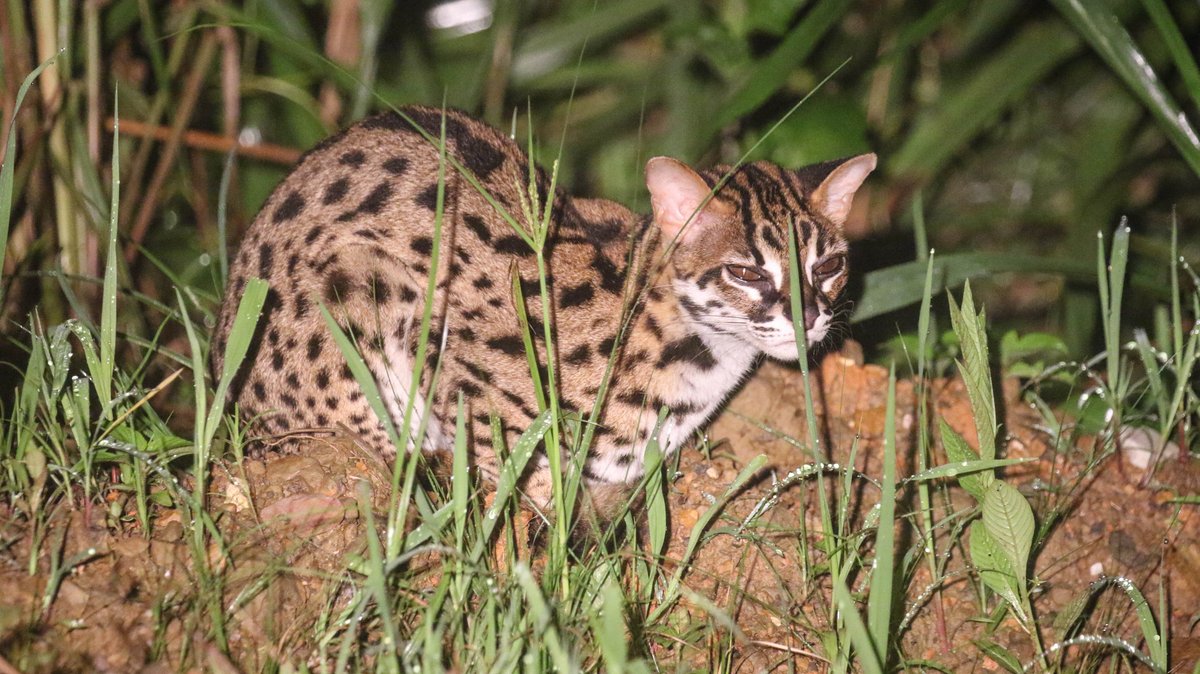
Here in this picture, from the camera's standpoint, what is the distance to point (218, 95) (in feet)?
21.5

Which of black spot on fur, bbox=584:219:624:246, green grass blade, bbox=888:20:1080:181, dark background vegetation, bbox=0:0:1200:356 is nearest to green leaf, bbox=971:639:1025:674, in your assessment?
dark background vegetation, bbox=0:0:1200:356

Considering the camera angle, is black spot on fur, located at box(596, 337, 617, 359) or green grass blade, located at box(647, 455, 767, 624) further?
black spot on fur, located at box(596, 337, 617, 359)

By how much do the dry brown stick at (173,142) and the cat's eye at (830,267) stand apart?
11.7 feet

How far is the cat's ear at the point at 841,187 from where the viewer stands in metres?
3.77

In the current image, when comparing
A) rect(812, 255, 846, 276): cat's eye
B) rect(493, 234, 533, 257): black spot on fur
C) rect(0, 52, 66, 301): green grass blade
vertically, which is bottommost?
rect(812, 255, 846, 276): cat's eye

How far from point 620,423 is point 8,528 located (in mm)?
1826

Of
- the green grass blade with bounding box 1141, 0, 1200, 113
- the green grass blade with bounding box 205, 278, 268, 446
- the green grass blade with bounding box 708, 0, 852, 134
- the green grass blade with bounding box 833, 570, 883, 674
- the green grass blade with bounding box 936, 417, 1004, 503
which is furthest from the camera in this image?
the green grass blade with bounding box 708, 0, 852, 134

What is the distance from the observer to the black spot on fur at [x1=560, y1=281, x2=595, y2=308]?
390 cm

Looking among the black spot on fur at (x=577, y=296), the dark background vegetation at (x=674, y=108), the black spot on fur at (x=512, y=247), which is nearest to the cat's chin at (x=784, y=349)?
the black spot on fur at (x=577, y=296)

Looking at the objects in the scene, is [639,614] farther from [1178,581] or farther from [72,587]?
[1178,581]

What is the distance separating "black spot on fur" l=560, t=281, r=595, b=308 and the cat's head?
11.6 inches

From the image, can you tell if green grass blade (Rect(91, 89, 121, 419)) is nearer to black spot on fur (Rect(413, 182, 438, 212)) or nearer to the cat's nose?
black spot on fur (Rect(413, 182, 438, 212))

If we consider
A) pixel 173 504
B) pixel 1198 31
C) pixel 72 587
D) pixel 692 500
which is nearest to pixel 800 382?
pixel 692 500

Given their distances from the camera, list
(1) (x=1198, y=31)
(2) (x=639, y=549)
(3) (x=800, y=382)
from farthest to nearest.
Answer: (1) (x=1198, y=31) → (3) (x=800, y=382) → (2) (x=639, y=549)
